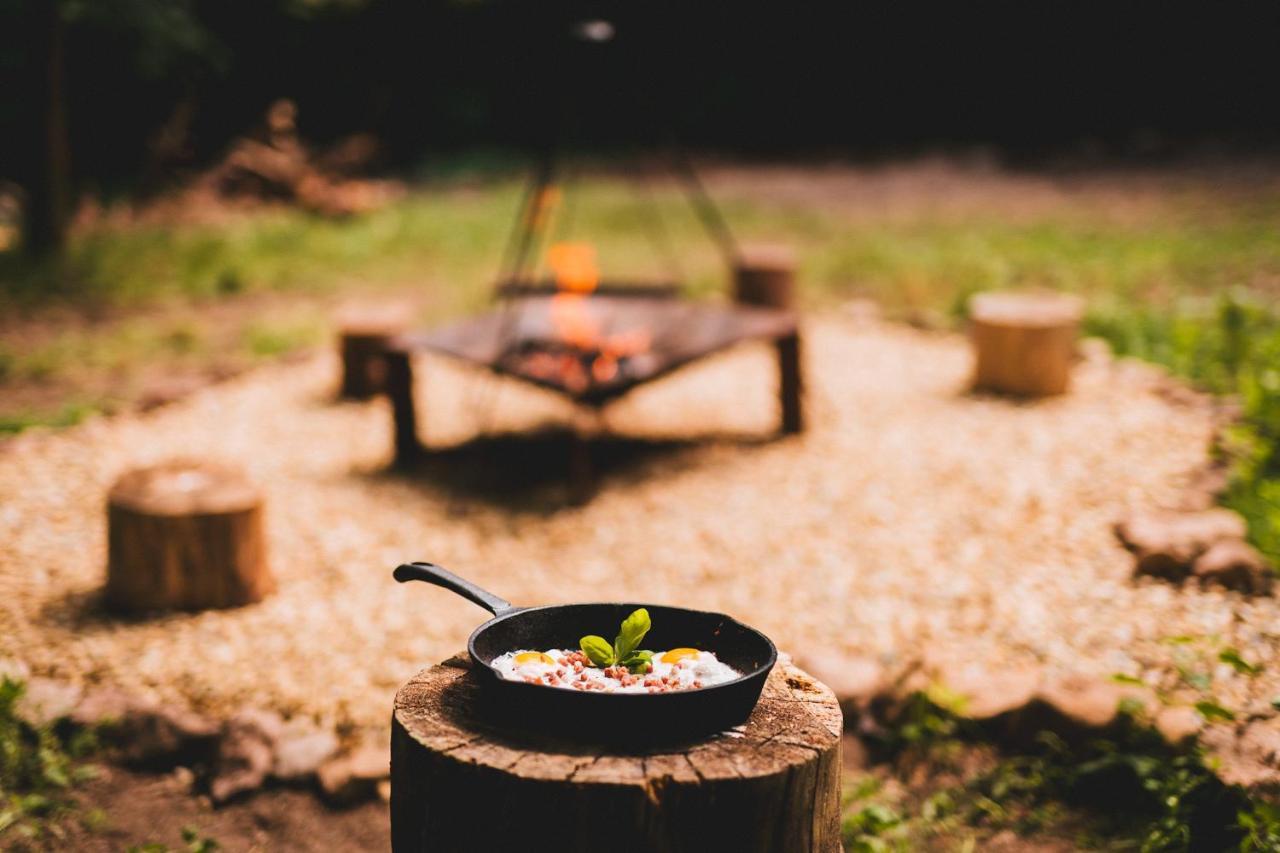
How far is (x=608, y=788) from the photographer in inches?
70.4

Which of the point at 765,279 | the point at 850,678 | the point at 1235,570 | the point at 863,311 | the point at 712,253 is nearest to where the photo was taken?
the point at 850,678

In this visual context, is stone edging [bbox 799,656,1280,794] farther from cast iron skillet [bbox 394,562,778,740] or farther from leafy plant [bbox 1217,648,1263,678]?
cast iron skillet [bbox 394,562,778,740]

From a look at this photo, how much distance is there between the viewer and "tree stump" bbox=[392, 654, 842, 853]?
1.80 metres

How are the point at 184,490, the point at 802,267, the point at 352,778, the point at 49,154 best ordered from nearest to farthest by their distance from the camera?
the point at 352,778 → the point at 184,490 → the point at 49,154 → the point at 802,267

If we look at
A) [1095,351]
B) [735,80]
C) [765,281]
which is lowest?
[1095,351]

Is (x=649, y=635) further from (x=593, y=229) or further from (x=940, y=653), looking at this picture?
(x=593, y=229)

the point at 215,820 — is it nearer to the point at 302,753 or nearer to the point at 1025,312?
the point at 302,753

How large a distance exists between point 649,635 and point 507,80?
547 inches

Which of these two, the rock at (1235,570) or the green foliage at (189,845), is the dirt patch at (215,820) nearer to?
the green foliage at (189,845)

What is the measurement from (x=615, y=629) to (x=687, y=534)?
231 cm

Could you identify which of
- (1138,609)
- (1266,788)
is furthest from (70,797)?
(1138,609)

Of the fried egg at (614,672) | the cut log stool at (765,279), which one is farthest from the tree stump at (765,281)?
the fried egg at (614,672)

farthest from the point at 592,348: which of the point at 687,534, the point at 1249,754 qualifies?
the point at 1249,754

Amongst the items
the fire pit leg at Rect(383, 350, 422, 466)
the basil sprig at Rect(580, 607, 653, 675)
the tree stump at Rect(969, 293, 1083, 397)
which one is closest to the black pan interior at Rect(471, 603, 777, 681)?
the basil sprig at Rect(580, 607, 653, 675)
